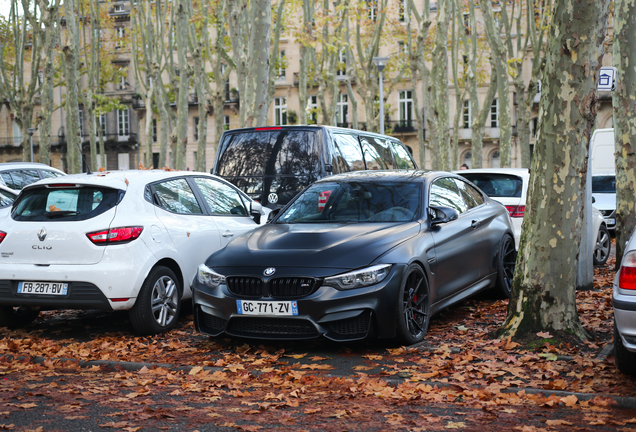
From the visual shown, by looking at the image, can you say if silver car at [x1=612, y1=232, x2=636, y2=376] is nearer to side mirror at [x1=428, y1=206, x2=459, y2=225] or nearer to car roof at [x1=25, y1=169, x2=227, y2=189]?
side mirror at [x1=428, y1=206, x2=459, y2=225]

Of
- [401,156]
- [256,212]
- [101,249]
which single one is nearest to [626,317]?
[101,249]

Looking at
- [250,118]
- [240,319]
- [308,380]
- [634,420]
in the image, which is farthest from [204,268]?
[250,118]

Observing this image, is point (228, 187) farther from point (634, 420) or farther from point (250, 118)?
point (250, 118)

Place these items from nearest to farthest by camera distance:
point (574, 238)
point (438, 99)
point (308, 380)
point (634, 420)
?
point (634, 420), point (308, 380), point (574, 238), point (438, 99)

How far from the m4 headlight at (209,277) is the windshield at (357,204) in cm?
115

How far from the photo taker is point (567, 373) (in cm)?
559

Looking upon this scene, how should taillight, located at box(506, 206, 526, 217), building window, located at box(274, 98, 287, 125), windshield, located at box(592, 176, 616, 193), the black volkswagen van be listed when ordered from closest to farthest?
1. the black volkswagen van
2. taillight, located at box(506, 206, 526, 217)
3. windshield, located at box(592, 176, 616, 193)
4. building window, located at box(274, 98, 287, 125)

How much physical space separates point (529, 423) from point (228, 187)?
528 cm

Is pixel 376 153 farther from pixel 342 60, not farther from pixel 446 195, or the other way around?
pixel 342 60

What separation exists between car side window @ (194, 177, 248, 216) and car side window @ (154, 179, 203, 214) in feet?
0.77

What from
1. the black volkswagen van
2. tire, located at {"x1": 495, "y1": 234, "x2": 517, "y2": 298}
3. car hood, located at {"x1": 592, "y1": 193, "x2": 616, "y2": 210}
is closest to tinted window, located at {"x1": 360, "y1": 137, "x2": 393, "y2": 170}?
the black volkswagen van

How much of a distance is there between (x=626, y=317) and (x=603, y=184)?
1395 cm

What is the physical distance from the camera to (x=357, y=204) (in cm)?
746

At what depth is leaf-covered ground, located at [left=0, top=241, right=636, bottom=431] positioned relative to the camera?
15.3 ft
